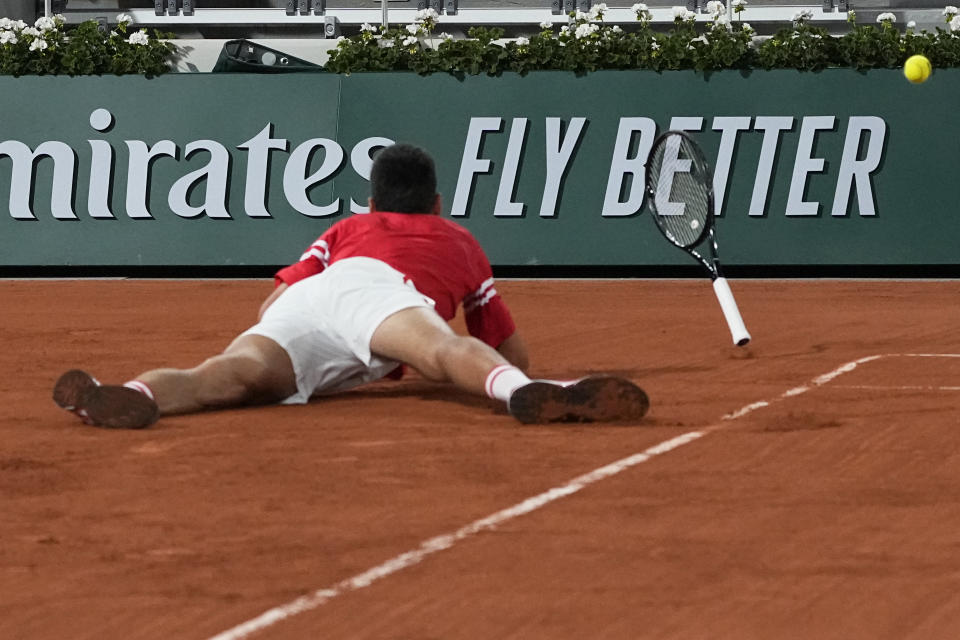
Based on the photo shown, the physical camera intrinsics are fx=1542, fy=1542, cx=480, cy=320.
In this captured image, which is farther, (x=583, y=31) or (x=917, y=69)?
(x=583, y=31)

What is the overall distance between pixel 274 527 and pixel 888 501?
5.47 ft

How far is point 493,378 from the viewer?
538 centimetres

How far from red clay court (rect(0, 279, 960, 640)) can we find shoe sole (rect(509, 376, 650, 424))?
0.28 ft

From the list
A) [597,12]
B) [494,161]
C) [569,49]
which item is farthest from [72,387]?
[597,12]

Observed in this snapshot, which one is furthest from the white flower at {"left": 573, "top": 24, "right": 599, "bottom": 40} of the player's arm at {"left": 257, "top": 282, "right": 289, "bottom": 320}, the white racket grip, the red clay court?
the player's arm at {"left": 257, "top": 282, "right": 289, "bottom": 320}

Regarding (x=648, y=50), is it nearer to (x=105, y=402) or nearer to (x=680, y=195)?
(x=680, y=195)

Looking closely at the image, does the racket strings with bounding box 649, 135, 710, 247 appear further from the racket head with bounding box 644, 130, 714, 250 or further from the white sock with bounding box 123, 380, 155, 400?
the white sock with bounding box 123, 380, 155, 400

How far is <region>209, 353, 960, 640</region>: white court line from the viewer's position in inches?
122

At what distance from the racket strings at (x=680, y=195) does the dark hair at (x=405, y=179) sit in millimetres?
2062

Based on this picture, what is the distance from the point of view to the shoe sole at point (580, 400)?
5211mm

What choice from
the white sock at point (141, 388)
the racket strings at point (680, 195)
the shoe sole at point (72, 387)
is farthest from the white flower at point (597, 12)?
the shoe sole at point (72, 387)

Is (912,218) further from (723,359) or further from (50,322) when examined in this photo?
(50,322)

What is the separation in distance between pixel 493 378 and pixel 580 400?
0.34m

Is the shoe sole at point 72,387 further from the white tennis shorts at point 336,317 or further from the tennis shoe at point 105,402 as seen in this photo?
the white tennis shorts at point 336,317
